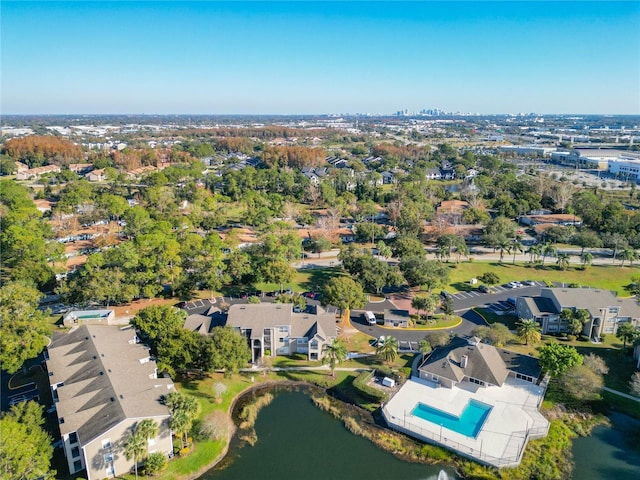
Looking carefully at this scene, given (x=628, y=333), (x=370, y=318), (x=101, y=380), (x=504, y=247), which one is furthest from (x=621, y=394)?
(x=101, y=380)

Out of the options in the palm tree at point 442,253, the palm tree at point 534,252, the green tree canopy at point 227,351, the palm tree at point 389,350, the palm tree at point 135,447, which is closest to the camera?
the palm tree at point 135,447

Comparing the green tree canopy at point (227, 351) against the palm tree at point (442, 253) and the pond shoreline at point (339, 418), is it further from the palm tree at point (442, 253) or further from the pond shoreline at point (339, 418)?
the palm tree at point (442, 253)

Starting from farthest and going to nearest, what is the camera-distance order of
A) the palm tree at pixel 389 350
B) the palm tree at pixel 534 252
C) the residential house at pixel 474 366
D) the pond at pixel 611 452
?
1. the palm tree at pixel 534 252
2. the palm tree at pixel 389 350
3. the residential house at pixel 474 366
4. the pond at pixel 611 452

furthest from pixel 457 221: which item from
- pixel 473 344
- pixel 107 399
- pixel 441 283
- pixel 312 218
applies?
pixel 107 399

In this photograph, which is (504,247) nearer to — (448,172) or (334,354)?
(334,354)

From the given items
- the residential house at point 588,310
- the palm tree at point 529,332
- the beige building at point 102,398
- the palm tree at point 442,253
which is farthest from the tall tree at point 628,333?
the beige building at point 102,398

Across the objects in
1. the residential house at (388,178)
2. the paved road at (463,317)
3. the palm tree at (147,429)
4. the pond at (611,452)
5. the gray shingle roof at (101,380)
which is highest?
the residential house at (388,178)

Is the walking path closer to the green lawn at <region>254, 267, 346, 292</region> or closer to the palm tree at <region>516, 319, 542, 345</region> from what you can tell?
the palm tree at <region>516, 319, 542, 345</region>

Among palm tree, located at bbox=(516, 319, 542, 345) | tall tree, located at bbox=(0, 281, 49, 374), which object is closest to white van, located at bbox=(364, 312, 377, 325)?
palm tree, located at bbox=(516, 319, 542, 345)
